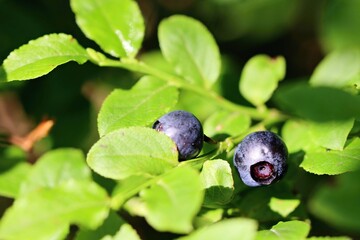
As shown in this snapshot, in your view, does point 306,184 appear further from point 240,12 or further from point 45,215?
point 45,215

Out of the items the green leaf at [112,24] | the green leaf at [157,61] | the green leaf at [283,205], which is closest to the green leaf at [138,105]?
the green leaf at [112,24]

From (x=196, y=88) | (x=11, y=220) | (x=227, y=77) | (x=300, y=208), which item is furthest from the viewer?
(x=227, y=77)

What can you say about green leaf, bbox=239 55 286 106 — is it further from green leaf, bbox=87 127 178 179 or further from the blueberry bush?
green leaf, bbox=87 127 178 179

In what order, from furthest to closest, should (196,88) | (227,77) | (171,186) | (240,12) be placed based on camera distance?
(240,12) → (227,77) → (196,88) → (171,186)

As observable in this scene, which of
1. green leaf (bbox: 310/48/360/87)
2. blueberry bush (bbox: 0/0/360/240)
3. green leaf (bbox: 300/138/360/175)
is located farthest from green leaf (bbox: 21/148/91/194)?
green leaf (bbox: 310/48/360/87)

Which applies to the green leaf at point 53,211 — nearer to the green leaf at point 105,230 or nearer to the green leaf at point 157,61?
the green leaf at point 105,230

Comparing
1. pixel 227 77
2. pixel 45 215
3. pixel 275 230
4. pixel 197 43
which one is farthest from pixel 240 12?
pixel 45 215
